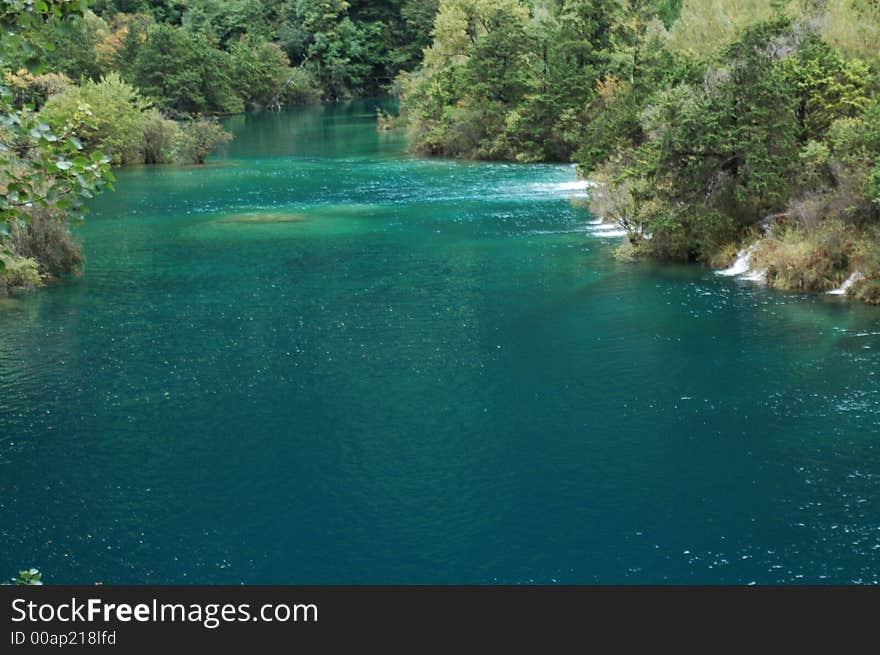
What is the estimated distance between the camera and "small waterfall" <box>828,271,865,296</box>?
3734 cm

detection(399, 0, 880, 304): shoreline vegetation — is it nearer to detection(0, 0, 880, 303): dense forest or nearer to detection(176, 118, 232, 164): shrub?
detection(0, 0, 880, 303): dense forest

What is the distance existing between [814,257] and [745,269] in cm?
328

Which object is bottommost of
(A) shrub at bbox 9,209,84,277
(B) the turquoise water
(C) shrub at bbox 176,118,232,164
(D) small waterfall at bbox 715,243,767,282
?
(B) the turquoise water

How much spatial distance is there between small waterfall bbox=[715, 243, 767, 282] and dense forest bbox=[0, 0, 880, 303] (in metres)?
0.25

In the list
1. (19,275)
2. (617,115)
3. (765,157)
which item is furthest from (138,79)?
(765,157)

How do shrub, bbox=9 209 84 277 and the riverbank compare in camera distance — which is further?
shrub, bbox=9 209 84 277

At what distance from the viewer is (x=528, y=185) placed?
6919 cm

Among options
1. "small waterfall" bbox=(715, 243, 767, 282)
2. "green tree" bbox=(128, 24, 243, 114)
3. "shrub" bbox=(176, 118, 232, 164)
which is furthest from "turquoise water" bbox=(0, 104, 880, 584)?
"green tree" bbox=(128, 24, 243, 114)

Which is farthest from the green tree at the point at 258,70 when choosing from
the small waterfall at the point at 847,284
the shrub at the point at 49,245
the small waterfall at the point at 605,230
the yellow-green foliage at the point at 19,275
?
the small waterfall at the point at 847,284

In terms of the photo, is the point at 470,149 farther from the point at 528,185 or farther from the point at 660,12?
the point at 660,12

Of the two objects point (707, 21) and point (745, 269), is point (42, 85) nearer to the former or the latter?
point (707, 21)

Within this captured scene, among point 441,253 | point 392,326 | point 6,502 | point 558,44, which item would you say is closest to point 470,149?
point 558,44

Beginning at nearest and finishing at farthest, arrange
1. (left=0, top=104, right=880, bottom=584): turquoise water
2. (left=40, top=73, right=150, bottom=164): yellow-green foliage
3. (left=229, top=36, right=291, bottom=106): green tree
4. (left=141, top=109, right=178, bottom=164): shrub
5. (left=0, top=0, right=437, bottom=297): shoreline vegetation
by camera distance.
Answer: (left=0, top=0, right=437, bottom=297): shoreline vegetation
(left=0, top=104, right=880, bottom=584): turquoise water
(left=40, top=73, right=150, bottom=164): yellow-green foliage
(left=141, top=109, right=178, bottom=164): shrub
(left=229, top=36, right=291, bottom=106): green tree

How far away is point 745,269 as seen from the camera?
4159cm
